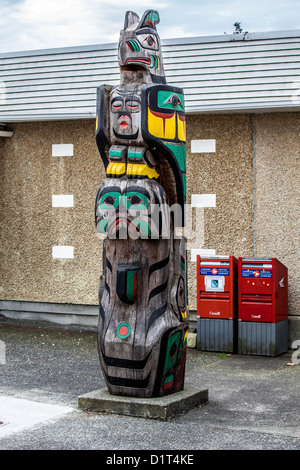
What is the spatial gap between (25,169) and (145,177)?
5.79 meters

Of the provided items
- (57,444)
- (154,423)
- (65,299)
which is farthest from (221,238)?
(57,444)

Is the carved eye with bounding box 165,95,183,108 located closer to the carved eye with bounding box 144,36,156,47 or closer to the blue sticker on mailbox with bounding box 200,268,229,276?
the carved eye with bounding box 144,36,156,47

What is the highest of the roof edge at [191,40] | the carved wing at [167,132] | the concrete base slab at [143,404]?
the roof edge at [191,40]

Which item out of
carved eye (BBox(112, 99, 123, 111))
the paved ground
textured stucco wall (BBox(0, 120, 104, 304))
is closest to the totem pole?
carved eye (BBox(112, 99, 123, 111))

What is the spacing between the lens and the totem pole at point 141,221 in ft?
20.3

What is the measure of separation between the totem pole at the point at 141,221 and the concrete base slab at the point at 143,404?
0.37 ft

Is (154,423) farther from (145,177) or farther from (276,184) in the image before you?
(276,184)

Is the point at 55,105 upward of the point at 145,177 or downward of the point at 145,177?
upward

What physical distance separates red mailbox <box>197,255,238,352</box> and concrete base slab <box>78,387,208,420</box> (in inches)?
116

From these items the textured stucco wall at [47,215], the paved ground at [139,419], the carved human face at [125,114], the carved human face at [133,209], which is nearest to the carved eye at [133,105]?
the carved human face at [125,114]

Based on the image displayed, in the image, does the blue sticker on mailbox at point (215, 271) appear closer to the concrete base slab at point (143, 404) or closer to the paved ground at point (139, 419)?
the paved ground at point (139, 419)

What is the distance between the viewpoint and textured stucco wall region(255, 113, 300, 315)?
9.85m
